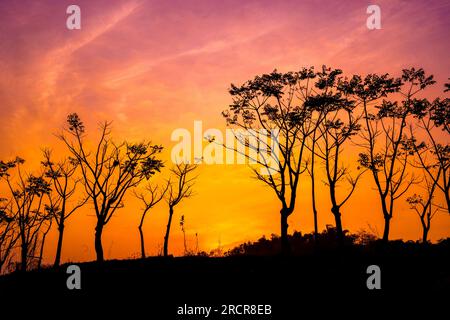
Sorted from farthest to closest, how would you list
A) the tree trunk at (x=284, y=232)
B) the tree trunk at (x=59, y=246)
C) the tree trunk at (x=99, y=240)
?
the tree trunk at (x=59, y=246) → the tree trunk at (x=99, y=240) → the tree trunk at (x=284, y=232)

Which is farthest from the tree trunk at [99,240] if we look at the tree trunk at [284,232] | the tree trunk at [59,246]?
the tree trunk at [284,232]

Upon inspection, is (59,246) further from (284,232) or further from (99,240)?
(284,232)

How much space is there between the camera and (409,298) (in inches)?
624

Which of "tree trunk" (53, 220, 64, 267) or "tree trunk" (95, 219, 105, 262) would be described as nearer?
"tree trunk" (95, 219, 105, 262)

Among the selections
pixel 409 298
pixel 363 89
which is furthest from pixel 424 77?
pixel 409 298

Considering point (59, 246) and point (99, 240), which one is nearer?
point (99, 240)

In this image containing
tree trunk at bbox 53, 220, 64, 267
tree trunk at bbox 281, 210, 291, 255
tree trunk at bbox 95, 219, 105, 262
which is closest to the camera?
tree trunk at bbox 281, 210, 291, 255

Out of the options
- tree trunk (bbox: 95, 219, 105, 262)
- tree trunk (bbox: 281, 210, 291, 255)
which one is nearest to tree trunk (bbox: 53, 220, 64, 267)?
tree trunk (bbox: 95, 219, 105, 262)

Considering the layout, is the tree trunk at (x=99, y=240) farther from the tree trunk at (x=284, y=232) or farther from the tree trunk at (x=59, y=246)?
the tree trunk at (x=284, y=232)

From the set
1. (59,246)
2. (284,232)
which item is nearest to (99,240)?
(59,246)

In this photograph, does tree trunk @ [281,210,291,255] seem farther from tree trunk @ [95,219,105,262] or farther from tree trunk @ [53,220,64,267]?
tree trunk @ [53,220,64,267]

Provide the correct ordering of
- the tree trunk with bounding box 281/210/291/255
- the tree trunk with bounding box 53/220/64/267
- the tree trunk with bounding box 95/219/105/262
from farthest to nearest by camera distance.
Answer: the tree trunk with bounding box 53/220/64/267, the tree trunk with bounding box 95/219/105/262, the tree trunk with bounding box 281/210/291/255
